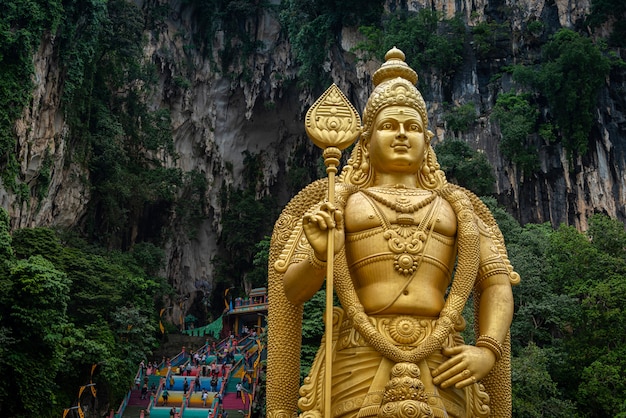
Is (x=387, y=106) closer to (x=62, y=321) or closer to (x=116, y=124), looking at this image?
(x=62, y=321)

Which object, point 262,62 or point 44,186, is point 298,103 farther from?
point 44,186

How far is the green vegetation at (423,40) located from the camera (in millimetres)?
22984

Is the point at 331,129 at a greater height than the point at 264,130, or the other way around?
the point at 264,130

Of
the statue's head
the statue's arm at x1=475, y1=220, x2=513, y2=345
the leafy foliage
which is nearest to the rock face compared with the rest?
the leafy foliage

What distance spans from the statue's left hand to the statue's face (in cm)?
127

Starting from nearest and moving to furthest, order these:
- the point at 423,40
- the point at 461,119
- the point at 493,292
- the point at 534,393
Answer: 1. the point at 493,292
2. the point at 534,393
3. the point at 461,119
4. the point at 423,40

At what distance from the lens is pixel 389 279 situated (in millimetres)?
4266

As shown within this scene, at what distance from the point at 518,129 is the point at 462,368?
18732 millimetres

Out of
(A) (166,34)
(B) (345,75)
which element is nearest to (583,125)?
(B) (345,75)

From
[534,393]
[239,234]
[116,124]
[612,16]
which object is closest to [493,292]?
[534,393]

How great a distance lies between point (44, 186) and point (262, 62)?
1236cm

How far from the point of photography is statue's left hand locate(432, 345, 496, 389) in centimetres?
396

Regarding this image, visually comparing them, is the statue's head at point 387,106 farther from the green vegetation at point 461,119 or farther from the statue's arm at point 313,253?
the green vegetation at point 461,119

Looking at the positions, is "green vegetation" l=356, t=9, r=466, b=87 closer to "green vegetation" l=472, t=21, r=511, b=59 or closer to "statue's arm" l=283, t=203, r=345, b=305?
"green vegetation" l=472, t=21, r=511, b=59
